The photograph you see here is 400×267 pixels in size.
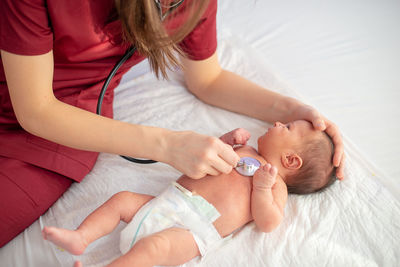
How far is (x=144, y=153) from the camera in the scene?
0.94m

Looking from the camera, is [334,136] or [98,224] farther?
[334,136]

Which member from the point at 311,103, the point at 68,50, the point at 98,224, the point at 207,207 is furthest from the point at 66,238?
the point at 311,103

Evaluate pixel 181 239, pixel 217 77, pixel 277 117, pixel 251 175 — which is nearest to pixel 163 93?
pixel 217 77

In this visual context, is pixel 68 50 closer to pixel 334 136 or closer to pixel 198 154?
pixel 198 154

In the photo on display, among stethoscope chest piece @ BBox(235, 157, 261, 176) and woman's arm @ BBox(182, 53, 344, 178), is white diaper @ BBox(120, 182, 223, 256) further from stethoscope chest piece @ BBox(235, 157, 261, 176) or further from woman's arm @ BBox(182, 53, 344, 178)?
woman's arm @ BBox(182, 53, 344, 178)

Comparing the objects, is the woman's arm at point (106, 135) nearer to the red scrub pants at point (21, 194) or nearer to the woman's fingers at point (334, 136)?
the red scrub pants at point (21, 194)

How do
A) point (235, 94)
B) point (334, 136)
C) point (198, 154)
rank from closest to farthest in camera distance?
point (198, 154)
point (334, 136)
point (235, 94)

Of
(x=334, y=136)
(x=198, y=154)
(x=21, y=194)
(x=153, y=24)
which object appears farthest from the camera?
(x=334, y=136)

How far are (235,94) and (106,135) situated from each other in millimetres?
583

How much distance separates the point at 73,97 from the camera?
3.59 feet

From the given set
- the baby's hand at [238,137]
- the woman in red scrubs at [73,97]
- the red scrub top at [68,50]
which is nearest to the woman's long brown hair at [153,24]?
the woman in red scrubs at [73,97]

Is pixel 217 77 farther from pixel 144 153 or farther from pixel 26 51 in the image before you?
pixel 26 51

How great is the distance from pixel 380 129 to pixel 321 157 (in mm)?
443

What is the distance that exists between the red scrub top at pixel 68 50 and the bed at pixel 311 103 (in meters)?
0.15
